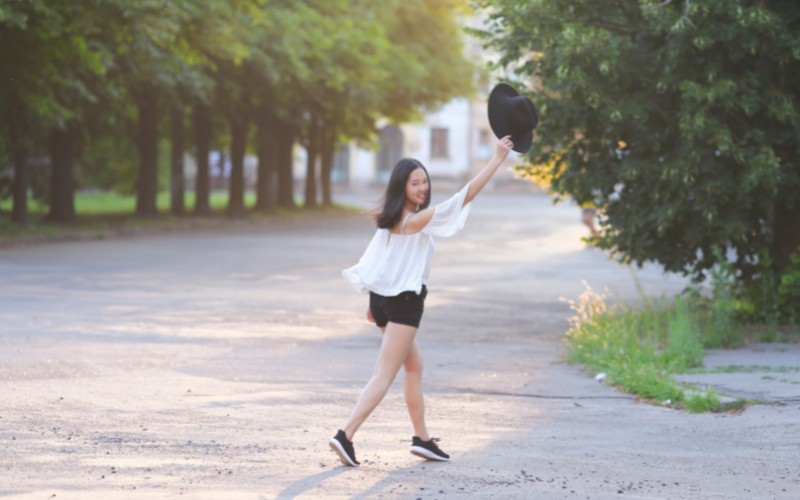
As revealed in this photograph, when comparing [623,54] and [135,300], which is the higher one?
[623,54]

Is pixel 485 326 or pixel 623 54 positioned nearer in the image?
pixel 623 54

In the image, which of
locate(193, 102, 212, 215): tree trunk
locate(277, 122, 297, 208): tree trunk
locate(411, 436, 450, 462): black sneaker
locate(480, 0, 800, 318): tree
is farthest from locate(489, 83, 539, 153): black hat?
locate(277, 122, 297, 208): tree trunk

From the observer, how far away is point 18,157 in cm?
3269

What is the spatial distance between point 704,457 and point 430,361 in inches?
194

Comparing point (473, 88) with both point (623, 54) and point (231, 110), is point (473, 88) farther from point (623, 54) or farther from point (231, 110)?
point (623, 54)

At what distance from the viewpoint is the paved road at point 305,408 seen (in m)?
7.21

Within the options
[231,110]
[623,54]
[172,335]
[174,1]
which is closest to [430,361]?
[172,335]

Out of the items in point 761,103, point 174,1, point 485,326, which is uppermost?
point 174,1

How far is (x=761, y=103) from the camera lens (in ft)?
45.6

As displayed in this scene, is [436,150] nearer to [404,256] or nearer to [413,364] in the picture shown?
[413,364]

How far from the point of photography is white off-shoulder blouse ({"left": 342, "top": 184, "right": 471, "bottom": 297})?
7.71 meters

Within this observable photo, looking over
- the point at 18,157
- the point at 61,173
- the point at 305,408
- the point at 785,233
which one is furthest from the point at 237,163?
the point at 305,408

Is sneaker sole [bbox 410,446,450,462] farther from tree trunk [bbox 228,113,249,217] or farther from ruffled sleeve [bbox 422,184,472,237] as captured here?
tree trunk [bbox 228,113,249,217]

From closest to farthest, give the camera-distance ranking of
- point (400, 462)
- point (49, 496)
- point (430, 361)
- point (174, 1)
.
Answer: point (49, 496) → point (400, 462) → point (430, 361) → point (174, 1)
